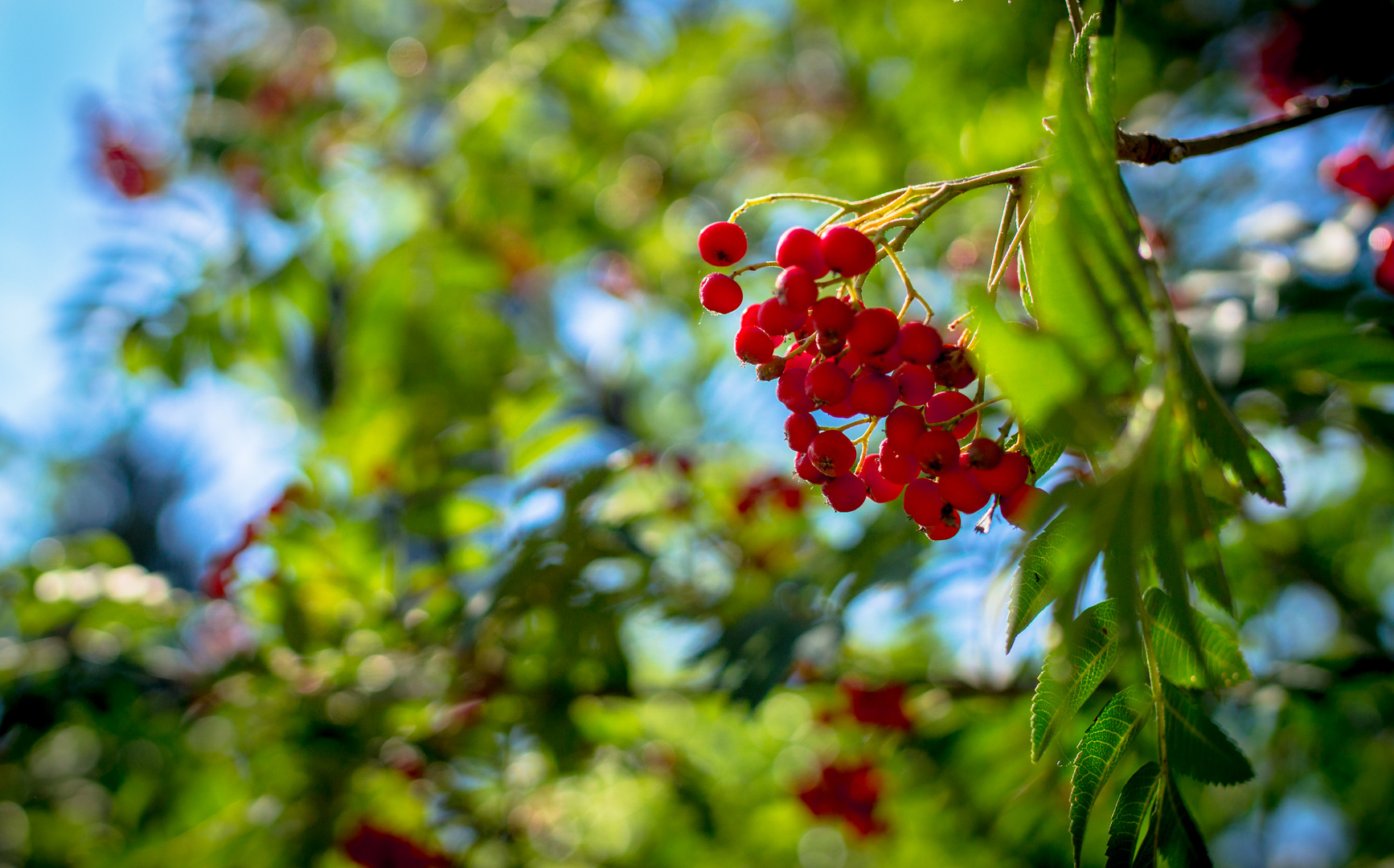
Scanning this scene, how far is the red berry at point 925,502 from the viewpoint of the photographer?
859 millimetres

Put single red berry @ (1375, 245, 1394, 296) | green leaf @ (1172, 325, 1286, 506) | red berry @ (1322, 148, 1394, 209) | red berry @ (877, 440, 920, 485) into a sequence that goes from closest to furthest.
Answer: green leaf @ (1172, 325, 1286, 506), red berry @ (877, 440, 920, 485), single red berry @ (1375, 245, 1394, 296), red berry @ (1322, 148, 1394, 209)

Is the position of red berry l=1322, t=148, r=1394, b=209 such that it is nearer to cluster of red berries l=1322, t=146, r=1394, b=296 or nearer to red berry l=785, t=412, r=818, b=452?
cluster of red berries l=1322, t=146, r=1394, b=296

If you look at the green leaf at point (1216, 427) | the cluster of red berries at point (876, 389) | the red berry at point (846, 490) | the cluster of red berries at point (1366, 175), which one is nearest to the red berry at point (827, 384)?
the cluster of red berries at point (876, 389)

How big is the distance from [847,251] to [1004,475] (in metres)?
0.26

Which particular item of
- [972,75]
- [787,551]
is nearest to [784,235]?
[787,551]

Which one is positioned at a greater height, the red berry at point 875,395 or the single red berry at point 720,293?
the single red berry at point 720,293

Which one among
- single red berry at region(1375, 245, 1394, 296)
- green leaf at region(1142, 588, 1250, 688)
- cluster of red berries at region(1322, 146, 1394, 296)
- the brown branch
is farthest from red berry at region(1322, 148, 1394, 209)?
green leaf at region(1142, 588, 1250, 688)

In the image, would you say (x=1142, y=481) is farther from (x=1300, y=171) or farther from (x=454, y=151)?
(x=454, y=151)

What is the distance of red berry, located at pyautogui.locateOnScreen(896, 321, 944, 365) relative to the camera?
825 mm

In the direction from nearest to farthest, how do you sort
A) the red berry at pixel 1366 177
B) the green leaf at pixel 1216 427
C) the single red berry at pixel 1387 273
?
the green leaf at pixel 1216 427, the single red berry at pixel 1387 273, the red berry at pixel 1366 177

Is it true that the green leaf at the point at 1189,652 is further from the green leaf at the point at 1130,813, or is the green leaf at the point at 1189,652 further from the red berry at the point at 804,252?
the red berry at the point at 804,252

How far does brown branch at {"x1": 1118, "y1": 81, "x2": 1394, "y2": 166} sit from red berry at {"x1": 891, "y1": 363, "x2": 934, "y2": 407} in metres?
0.26

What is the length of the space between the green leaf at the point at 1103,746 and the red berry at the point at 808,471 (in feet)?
1.19

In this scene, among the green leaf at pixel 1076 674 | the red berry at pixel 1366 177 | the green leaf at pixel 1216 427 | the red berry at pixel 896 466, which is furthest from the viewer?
the red berry at pixel 1366 177
